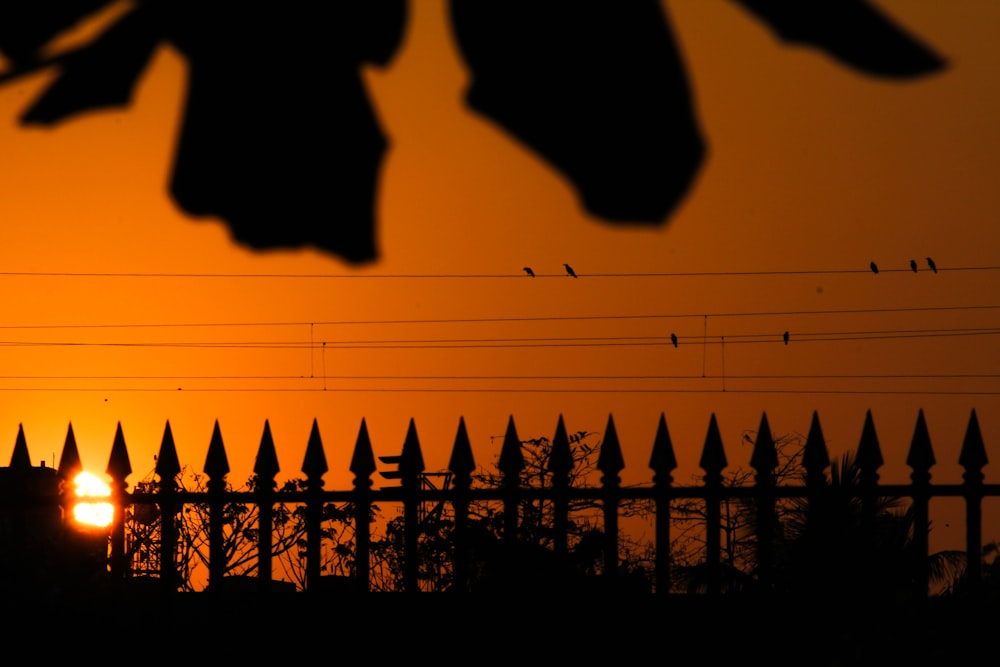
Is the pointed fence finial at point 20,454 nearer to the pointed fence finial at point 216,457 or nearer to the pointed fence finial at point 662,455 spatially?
the pointed fence finial at point 216,457

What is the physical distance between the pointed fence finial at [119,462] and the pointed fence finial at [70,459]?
176mm

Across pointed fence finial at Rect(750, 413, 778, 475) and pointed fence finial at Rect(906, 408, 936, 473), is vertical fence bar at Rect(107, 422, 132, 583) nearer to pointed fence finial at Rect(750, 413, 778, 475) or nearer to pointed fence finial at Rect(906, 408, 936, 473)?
pointed fence finial at Rect(750, 413, 778, 475)

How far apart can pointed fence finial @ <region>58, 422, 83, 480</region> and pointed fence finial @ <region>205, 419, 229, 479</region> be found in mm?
641

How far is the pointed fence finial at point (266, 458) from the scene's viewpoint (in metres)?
6.08

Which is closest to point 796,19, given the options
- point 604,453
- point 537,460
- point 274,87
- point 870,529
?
point 274,87

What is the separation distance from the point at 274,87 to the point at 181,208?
0.16 m

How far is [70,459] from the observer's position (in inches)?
241

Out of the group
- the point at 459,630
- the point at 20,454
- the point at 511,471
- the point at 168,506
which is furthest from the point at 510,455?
the point at 20,454

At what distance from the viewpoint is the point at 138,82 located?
119cm

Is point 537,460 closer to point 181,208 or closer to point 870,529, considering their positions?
point 870,529

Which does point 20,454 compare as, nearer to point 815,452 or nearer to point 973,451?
point 815,452

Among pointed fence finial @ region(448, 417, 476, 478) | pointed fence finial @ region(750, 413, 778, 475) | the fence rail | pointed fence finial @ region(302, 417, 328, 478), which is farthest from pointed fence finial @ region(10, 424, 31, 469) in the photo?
pointed fence finial @ region(750, 413, 778, 475)

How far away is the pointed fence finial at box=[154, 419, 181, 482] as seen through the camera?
243 inches

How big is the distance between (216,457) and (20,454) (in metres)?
0.98
